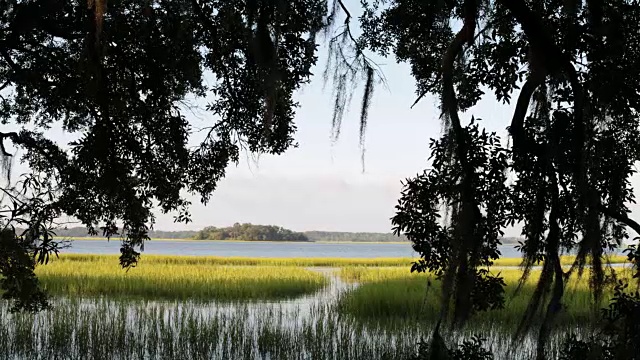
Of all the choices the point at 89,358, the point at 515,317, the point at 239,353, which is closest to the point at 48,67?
the point at 89,358

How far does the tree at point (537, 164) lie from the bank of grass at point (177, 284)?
37.8 feet

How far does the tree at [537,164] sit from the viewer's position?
3580 millimetres

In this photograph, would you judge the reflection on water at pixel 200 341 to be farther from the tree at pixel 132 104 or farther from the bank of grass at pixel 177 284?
the bank of grass at pixel 177 284

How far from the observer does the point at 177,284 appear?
1667 cm

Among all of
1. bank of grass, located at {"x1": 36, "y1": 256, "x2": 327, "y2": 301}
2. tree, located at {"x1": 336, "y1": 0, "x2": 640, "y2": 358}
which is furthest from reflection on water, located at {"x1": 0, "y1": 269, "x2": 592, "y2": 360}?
bank of grass, located at {"x1": 36, "y1": 256, "x2": 327, "y2": 301}

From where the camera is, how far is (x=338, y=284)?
2036 cm

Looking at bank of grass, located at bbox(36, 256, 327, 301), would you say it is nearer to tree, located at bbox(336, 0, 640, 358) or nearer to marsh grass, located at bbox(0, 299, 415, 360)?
marsh grass, located at bbox(0, 299, 415, 360)

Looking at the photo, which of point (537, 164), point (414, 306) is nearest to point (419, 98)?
point (537, 164)

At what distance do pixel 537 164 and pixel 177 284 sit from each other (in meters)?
14.1

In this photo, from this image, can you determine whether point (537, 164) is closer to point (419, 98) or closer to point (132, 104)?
point (419, 98)

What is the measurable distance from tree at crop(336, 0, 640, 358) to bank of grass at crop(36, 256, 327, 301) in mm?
11524

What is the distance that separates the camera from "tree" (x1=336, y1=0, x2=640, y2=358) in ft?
11.7

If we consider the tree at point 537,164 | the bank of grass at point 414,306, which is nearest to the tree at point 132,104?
the tree at point 537,164

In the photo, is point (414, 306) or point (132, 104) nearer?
point (132, 104)
